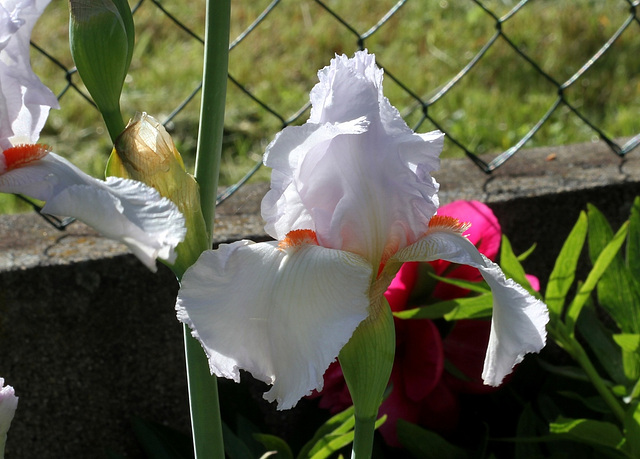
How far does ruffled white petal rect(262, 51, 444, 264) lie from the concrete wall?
44 centimetres

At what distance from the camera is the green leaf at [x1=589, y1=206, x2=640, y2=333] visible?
2.82ft

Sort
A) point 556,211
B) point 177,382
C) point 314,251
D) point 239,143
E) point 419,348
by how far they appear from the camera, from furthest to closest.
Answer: point 239,143 < point 556,211 < point 177,382 < point 419,348 < point 314,251

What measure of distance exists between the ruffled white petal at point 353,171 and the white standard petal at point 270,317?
0.05 m

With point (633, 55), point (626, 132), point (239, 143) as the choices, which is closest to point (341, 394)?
point (239, 143)

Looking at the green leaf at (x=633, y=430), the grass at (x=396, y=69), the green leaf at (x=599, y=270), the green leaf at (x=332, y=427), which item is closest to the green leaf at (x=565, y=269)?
the green leaf at (x=599, y=270)

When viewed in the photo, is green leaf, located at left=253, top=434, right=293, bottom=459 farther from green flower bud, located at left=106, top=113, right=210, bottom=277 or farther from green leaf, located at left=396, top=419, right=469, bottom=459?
green flower bud, located at left=106, top=113, right=210, bottom=277

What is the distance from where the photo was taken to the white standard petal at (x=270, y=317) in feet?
1.38

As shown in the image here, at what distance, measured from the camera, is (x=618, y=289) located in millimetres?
865

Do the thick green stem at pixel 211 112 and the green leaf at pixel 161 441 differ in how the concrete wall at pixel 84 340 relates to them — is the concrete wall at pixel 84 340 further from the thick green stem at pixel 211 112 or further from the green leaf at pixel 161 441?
the thick green stem at pixel 211 112

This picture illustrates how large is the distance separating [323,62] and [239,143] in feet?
1.16

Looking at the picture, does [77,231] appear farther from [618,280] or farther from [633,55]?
[633,55]

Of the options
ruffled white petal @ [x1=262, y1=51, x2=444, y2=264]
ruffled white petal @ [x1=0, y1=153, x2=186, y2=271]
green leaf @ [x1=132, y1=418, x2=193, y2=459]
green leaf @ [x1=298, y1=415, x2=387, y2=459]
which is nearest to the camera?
ruffled white petal @ [x1=0, y1=153, x2=186, y2=271]

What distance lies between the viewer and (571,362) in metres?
1.06

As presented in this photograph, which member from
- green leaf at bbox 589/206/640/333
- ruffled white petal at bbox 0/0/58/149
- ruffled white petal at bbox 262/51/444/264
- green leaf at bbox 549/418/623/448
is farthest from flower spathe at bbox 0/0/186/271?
green leaf at bbox 589/206/640/333
